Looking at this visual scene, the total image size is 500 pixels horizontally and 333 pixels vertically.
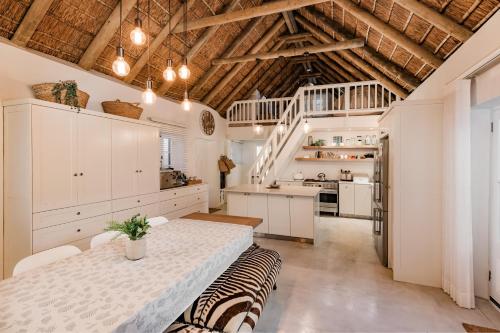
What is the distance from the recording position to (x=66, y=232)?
9.49 feet

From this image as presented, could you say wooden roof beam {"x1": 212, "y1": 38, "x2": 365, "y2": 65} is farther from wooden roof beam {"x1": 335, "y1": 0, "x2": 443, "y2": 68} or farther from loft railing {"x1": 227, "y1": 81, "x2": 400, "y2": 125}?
loft railing {"x1": 227, "y1": 81, "x2": 400, "y2": 125}

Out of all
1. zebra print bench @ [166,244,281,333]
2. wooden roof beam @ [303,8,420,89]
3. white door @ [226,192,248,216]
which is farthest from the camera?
white door @ [226,192,248,216]

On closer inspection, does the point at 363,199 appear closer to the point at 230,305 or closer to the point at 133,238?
the point at 230,305

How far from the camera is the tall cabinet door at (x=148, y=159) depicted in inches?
158

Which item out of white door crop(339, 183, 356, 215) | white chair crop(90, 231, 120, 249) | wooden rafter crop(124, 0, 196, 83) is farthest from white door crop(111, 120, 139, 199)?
white door crop(339, 183, 356, 215)

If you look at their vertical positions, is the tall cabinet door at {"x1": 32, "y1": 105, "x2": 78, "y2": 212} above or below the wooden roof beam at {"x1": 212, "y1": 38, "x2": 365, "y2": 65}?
below

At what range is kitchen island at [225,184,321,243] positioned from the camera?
4234mm

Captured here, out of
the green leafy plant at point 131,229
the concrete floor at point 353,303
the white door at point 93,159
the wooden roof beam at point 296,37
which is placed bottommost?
the concrete floor at point 353,303

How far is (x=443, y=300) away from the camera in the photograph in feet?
8.52

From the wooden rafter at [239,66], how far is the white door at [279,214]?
3.43 metres

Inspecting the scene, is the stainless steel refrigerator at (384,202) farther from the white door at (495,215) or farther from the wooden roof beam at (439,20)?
the wooden roof beam at (439,20)

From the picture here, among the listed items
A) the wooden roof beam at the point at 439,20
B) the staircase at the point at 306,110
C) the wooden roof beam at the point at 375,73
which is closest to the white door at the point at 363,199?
the staircase at the point at 306,110

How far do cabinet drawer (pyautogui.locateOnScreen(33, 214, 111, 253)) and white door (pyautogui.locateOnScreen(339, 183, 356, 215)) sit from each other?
5.24 meters

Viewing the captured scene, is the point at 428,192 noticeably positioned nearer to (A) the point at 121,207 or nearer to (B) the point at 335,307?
(B) the point at 335,307
